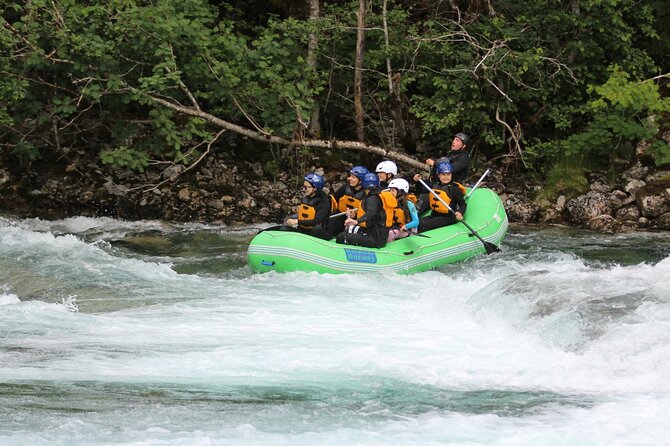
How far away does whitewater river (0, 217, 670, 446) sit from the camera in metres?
5.40

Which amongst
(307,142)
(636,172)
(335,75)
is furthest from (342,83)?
(636,172)

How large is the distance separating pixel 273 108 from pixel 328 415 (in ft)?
28.2

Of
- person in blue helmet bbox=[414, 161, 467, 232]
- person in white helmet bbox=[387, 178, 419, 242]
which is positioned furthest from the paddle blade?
person in white helmet bbox=[387, 178, 419, 242]

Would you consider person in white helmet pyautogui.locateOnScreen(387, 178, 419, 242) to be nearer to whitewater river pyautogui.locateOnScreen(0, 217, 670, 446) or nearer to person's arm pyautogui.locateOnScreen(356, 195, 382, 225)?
person's arm pyautogui.locateOnScreen(356, 195, 382, 225)

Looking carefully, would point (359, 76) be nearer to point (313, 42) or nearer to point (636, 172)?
point (313, 42)

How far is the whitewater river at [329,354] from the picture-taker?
5.40 m

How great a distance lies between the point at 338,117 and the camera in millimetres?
15695

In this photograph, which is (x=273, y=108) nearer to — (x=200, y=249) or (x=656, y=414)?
(x=200, y=249)

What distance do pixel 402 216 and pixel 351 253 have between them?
96cm

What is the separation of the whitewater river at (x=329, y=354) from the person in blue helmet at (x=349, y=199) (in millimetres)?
1098

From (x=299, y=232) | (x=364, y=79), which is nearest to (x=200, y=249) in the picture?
(x=299, y=232)

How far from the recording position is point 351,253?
9984 millimetres

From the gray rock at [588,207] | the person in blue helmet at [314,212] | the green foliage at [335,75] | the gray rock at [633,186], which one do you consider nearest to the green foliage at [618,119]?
the green foliage at [335,75]

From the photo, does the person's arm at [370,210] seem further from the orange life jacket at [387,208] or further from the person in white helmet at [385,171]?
the person in white helmet at [385,171]
